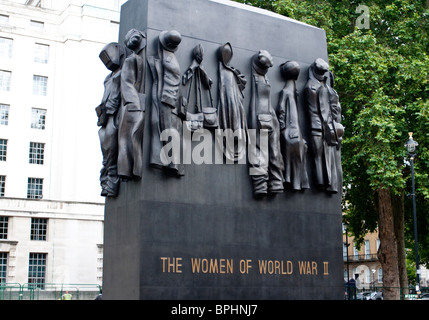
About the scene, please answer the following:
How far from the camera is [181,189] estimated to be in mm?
10383

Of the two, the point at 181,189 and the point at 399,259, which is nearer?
the point at 181,189

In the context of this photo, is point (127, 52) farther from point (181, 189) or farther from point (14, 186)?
point (14, 186)

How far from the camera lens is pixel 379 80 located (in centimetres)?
2902

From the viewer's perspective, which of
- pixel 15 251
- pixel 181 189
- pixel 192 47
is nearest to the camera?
pixel 181 189

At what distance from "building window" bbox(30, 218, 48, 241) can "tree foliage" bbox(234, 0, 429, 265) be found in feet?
116

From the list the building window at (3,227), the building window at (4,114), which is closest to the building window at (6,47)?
the building window at (4,114)

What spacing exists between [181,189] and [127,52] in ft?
8.84

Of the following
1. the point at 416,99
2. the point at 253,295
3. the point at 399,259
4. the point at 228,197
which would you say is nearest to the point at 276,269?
the point at 253,295

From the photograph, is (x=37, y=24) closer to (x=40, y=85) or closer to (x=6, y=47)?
(x=6, y=47)

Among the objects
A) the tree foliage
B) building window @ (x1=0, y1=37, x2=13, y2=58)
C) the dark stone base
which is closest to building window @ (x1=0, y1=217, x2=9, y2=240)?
building window @ (x1=0, y1=37, x2=13, y2=58)

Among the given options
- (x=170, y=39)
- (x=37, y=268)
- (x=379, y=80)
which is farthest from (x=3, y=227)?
(x=170, y=39)

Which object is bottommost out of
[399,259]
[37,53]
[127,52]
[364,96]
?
[399,259]

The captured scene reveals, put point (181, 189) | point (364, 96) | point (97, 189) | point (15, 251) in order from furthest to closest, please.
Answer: point (97, 189), point (15, 251), point (364, 96), point (181, 189)

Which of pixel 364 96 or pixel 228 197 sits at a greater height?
pixel 364 96
